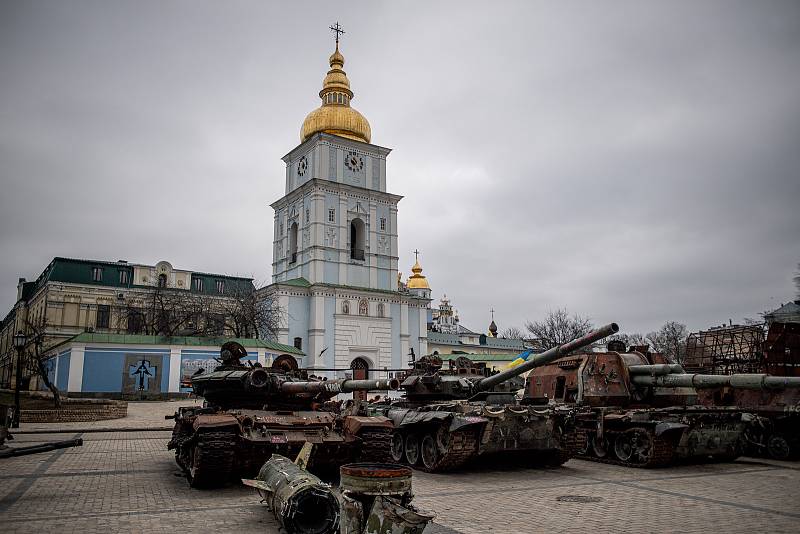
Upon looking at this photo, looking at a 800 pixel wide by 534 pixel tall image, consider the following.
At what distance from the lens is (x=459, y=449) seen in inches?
456

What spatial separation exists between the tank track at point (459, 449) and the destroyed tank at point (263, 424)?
4.73 feet

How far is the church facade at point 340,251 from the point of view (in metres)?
41.6

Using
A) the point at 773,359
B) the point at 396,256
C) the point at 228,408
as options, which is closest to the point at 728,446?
the point at 773,359

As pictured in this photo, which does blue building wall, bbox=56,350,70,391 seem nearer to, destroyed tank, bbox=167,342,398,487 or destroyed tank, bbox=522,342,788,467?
destroyed tank, bbox=167,342,398,487

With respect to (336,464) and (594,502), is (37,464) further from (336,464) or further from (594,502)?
(594,502)

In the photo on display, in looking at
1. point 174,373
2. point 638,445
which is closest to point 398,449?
point 638,445

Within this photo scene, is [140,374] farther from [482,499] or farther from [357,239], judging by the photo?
[482,499]

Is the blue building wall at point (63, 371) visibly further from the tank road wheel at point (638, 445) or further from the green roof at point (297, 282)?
the tank road wheel at point (638, 445)

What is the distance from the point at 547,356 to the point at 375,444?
3849 millimetres

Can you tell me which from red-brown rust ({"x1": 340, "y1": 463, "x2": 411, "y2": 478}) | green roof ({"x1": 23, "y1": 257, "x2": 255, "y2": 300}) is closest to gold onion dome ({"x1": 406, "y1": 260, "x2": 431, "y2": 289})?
green roof ({"x1": 23, "y1": 257, "x2": 255, "y2": 300})

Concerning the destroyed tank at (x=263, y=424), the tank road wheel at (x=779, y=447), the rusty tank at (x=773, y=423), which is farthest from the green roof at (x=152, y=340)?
the tank road wheel at (x=779, y=447)

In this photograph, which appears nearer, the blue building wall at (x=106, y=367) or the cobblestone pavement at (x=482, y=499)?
the cobblestone pavement at (x=482, y=499)

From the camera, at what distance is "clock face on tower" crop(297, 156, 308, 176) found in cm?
4497

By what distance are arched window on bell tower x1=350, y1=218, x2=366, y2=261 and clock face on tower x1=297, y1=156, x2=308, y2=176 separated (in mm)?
4959
